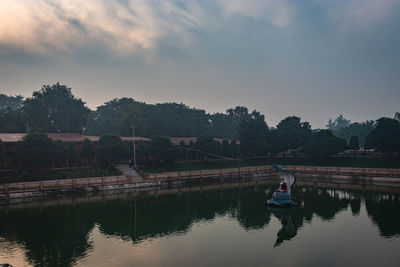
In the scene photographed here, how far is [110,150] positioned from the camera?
63.3 m

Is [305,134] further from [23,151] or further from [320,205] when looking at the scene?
[23,151]

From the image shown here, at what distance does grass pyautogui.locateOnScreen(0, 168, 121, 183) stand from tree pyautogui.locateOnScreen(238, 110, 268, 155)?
120ft

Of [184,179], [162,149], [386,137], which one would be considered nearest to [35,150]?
[162,149]

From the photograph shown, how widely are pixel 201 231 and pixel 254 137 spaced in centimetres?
5706

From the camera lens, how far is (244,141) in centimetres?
8481

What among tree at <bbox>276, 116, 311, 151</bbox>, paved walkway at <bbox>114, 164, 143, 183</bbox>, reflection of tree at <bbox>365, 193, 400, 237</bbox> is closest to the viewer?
reflection of tree at <bbox>365, 193, 400, 237</bbox>

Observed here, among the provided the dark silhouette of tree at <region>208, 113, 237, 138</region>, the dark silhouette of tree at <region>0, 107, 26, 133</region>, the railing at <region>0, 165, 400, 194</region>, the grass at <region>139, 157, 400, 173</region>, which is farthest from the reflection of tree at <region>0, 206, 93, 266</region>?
the dark silhouette of tree at <region>208, 113, 237, 138</region>

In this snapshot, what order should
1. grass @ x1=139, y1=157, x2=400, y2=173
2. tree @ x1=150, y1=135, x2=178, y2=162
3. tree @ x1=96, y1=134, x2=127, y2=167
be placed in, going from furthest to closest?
tree @ x1=150, y1=135, x2=178, y2=162 → grass @ x1=139, y1=157, x2=400, y2=173 → tree @ x1=96, y1=134, x2=127, y2=167

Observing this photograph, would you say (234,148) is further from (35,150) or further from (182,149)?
(35,150)

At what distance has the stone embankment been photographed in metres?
46.4

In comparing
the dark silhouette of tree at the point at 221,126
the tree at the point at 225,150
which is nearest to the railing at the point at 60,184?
the tree at the point at 225,150

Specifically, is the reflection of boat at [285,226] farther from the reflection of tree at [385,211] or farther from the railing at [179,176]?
the railing at [179,176]

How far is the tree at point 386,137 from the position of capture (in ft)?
235

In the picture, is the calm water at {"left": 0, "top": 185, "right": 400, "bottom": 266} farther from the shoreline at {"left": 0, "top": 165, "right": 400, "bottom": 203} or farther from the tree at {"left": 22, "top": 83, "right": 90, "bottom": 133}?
the tree at {"left": 22, "top": 83, "right": 90, "bottom": 133}
